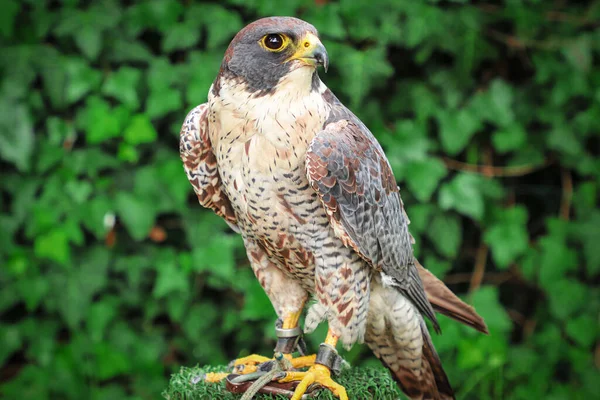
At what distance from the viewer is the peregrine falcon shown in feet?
5.52

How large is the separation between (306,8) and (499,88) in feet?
3.29

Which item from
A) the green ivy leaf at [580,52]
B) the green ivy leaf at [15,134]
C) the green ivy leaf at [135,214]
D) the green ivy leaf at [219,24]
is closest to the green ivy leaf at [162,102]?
the green ivy leaf at [219,24]

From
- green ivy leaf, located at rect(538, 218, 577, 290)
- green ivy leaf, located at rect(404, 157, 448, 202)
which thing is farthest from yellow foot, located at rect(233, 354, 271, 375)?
green ivy leaf, located at rect(538, 218, 577, 290)

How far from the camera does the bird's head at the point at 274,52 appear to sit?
1633 millimetres

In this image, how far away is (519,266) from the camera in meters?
3.33

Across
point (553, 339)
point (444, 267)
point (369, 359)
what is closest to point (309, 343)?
point (369, 359)

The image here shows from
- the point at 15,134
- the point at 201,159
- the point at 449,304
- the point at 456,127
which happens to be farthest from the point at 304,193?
the point at 15,134

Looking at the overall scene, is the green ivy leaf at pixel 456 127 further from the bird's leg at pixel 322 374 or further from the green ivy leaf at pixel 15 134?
the green ivy leaf at pixel 15 134

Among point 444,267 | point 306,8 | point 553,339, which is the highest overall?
point 306,8

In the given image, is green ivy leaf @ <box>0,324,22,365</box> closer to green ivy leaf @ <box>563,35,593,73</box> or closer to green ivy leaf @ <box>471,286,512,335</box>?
green ivy leaf @ <box>471,286,512,335</box>

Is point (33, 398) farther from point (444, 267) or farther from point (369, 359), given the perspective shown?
point (444, 267)

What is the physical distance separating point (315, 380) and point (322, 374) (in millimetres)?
25

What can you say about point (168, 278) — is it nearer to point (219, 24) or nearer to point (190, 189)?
point (190, 189)

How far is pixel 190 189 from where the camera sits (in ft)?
10.2
